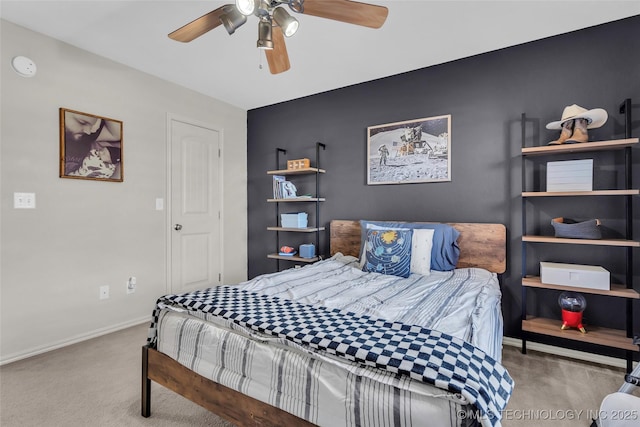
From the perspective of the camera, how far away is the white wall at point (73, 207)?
242cm

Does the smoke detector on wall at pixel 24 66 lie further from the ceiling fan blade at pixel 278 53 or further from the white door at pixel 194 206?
the ceiling fan blade at pixel 278 53

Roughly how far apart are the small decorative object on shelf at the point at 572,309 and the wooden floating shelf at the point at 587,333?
4 cm

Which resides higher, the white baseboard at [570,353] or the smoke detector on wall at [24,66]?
the smoke detector on wall at [24,66]

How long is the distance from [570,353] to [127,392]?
3.18 metres

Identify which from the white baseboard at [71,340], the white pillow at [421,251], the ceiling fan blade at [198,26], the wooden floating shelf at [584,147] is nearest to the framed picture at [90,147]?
the white baseboard at [71,340]

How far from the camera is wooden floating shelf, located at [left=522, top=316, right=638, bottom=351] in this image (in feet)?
6.99

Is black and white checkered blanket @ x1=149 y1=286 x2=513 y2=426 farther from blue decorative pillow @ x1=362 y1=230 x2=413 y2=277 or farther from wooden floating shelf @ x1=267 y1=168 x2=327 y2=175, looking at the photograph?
wooden floating shelf @ x1=267 y1=168 x2=327 y2=175

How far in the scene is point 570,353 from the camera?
2492 millimetres

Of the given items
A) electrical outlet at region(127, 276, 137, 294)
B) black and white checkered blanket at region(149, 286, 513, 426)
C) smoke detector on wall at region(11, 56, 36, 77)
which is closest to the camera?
black and white checkered blanket at region(149, 286, 513, 426)

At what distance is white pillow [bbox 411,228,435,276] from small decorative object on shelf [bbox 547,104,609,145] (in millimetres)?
1129

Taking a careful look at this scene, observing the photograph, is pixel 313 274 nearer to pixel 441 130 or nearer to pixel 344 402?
pixel 344 402

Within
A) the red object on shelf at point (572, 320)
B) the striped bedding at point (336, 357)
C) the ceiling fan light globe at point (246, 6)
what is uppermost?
the ceiling fan light globe at point (246, 6)

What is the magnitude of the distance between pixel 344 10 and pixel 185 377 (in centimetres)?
206

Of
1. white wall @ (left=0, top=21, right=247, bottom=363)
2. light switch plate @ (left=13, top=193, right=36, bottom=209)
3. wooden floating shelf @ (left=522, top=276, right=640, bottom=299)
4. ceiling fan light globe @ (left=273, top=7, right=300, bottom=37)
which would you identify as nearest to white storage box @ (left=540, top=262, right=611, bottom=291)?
wooden floating shelf @ (left=522, top=276, right=640, bottom=299)
